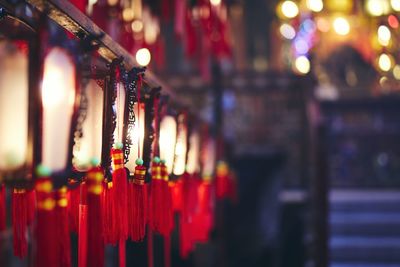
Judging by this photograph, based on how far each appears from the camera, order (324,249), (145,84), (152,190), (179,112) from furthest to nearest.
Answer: (324,249), (179,112), (145,84), (152,190)

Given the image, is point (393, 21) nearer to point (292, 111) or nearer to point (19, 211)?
point (292, 111)

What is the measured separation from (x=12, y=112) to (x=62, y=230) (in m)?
1.31

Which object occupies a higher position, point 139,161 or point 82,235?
point 139,161

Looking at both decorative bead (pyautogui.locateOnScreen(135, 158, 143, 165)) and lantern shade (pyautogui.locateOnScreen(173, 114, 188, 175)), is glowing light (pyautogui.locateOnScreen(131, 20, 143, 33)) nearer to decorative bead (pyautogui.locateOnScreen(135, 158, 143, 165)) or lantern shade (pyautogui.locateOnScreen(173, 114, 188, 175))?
lantern shade (pyautogui.locateOnScreen(173, 114, 188, 175))

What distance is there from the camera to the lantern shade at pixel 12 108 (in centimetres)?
335

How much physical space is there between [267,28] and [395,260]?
949 cm

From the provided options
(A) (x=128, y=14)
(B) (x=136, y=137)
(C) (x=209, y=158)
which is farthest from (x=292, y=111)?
(B) (x=136, y=137)

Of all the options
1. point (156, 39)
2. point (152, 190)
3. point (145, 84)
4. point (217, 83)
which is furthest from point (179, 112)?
point (217, 83)

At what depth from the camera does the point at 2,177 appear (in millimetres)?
3193

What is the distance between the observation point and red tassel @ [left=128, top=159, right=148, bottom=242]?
12.9ft

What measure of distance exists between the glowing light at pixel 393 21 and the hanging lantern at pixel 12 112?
24.4 feet

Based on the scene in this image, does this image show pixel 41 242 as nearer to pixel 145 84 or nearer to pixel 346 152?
pixel 145 84

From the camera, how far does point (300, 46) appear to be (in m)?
14.4

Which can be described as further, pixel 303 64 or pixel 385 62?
pixel 303 64
